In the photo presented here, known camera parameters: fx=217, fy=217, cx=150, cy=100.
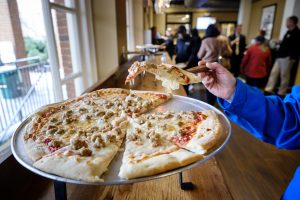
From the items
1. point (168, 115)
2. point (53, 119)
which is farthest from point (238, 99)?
point (53, 119)

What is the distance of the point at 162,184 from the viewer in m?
1.02

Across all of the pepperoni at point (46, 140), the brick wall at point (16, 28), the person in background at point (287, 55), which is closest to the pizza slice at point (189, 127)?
the pepperoni at point (46, 140)

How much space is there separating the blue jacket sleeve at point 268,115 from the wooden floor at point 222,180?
0.32 metres

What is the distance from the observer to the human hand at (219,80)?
3.16 feet

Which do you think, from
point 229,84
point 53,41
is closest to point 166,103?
point 229,84

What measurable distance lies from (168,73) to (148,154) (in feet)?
1.54

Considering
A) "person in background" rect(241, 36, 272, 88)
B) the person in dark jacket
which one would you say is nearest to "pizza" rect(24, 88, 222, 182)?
the person in dark jacket

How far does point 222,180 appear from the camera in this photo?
1032 mm

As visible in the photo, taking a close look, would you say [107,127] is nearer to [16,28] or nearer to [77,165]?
[77,165]

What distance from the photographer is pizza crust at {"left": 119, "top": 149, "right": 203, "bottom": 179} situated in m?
0.61

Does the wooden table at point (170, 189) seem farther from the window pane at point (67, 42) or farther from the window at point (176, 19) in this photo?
the window at point (176, 19)

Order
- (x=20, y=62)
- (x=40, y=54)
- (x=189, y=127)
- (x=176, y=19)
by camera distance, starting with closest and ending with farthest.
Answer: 1. (x=189, y=127)
2. (x=20, y=62)
3. (x=40, y=54)
4. (x=176, y=19)

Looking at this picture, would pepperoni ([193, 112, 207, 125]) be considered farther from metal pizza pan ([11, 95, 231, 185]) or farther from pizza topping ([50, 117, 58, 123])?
pizza topping ([50, 117, 58, 123])

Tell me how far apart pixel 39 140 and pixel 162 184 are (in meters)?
0.57
